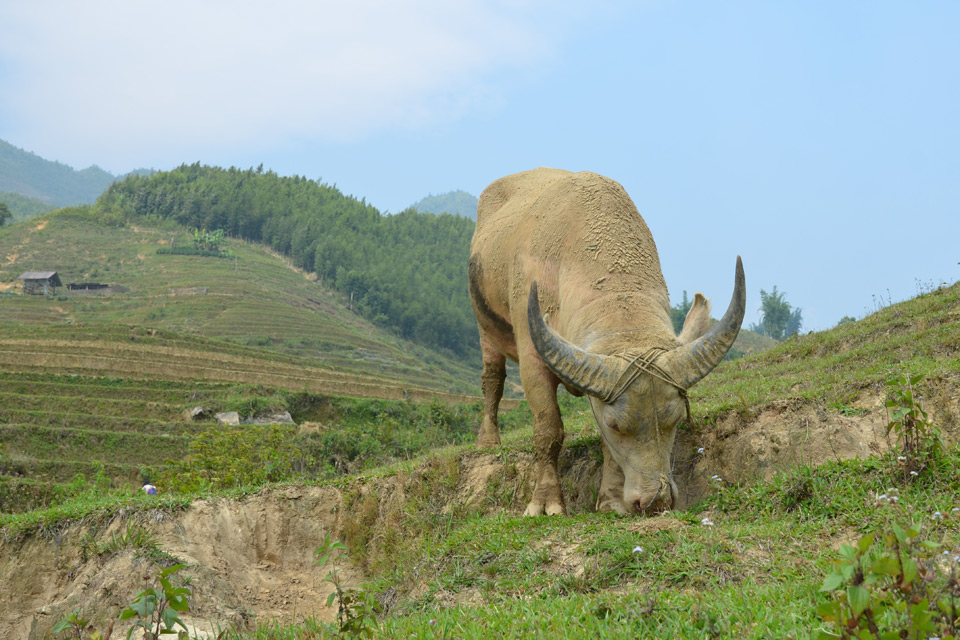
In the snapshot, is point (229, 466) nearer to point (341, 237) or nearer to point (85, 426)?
point (85, 426)

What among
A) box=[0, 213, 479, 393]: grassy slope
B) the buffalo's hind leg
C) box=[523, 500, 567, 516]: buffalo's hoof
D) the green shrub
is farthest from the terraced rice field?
box=[523, 500, 567, 516]: buffalo's hoof

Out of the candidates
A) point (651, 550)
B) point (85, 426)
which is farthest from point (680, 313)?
point (651, 550)

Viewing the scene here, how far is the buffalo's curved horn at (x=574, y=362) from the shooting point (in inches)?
195

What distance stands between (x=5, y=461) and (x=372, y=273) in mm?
68964

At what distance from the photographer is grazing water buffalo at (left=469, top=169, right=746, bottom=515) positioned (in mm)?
4965

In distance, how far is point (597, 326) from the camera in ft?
17.9

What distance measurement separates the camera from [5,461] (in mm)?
27453

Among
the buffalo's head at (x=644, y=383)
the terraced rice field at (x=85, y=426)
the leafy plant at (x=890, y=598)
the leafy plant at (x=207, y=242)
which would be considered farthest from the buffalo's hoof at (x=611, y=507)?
the leafy plant at (x=207, y=242)

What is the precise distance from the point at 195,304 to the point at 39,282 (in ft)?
43.4

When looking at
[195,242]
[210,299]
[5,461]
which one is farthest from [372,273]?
[5,461]

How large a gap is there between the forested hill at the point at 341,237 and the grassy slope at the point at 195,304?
5.08 metres

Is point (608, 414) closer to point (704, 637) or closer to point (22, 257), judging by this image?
point (704, 637)

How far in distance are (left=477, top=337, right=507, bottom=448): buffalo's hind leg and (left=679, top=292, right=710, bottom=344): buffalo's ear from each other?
2.51 m

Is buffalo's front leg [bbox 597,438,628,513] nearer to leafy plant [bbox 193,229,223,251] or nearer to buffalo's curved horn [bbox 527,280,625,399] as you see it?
buffalo's curved horn [bbox 527,280,625,399]
